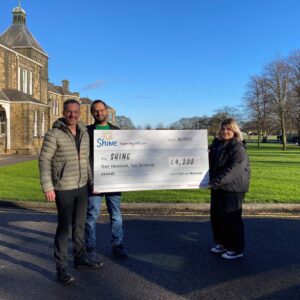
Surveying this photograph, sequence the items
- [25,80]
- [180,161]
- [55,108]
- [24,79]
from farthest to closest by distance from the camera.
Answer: [55,108]
[25,80]
[24,79]
[180,161]

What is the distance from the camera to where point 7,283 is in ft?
14.2

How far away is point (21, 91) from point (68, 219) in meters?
34.7

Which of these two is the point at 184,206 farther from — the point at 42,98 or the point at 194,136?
the point at 42,98

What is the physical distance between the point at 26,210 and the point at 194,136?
16.1 ft

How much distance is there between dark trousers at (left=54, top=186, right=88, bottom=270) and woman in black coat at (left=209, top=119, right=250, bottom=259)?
6.00ft

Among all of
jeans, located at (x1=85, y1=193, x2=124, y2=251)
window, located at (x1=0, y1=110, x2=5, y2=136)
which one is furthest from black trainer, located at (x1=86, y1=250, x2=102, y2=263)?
window, located at (x1=0, y1=110, x2=5, y2=136)

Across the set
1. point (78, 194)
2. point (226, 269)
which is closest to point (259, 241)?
point (226, 269)

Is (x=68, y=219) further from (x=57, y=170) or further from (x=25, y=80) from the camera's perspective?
(x=25, y=80)

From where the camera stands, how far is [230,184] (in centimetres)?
515

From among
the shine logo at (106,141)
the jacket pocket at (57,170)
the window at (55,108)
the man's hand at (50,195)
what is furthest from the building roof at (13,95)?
the man's hand at (50,195)

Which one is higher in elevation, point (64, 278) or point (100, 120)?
point (100, 120)

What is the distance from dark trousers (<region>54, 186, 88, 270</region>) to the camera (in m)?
4.43

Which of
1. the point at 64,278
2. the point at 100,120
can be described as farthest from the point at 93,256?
the point at 100,120

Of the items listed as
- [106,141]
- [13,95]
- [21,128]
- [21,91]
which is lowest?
[106,141]
